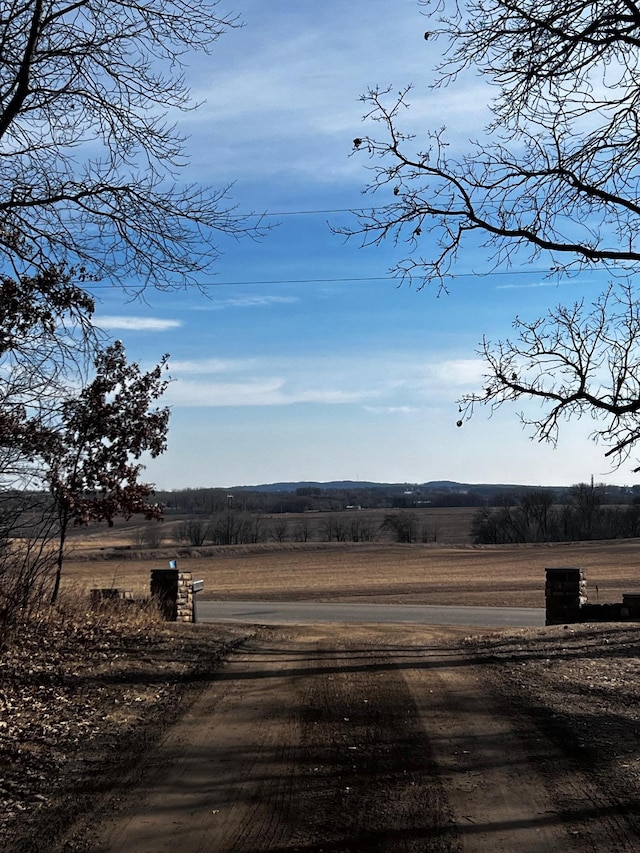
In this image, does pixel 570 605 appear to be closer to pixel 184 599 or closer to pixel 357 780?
pixel 184 599

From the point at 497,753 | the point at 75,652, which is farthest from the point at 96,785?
the point at 75,652

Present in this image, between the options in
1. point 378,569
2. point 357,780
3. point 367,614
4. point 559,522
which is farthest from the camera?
point 559,522

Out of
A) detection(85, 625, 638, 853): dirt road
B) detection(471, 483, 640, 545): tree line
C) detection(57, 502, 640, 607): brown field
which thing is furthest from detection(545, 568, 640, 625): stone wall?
detection(471, 483, 640, 545): tree line

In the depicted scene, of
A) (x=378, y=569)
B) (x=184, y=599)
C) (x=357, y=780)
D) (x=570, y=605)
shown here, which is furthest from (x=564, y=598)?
(x=378, y=569)

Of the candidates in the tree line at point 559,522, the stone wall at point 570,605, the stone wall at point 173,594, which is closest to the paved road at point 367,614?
the stone wall at point 570,605

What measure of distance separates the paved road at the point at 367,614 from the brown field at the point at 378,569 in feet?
8.76

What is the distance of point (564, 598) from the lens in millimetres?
17281

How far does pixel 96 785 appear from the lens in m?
5.60

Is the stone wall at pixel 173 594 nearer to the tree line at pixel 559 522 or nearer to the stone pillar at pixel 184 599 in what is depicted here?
the stone pillar at pixel 184 599

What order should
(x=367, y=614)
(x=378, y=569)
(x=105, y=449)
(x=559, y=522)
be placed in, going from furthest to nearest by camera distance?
(x=559, y=522) → (x=378, y=569) → (x=367, y=614) → (x=105, y=449)

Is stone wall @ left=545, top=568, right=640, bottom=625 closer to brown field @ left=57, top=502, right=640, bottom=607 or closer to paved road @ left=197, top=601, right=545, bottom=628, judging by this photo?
paved road @ left=197, top=601, right=545, bottom=628

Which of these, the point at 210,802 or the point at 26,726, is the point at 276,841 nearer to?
the point at 210,802

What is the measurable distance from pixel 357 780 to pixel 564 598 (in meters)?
12.6

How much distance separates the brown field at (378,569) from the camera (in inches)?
1383
